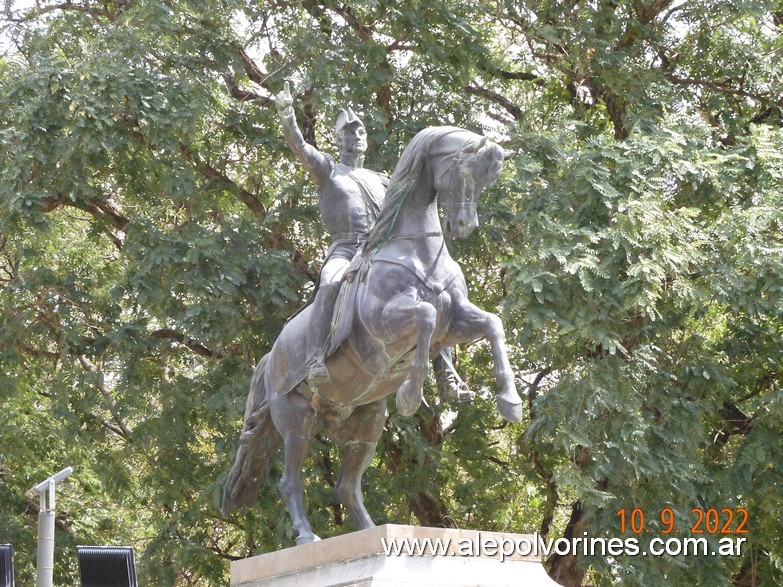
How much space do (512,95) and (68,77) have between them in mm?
5353

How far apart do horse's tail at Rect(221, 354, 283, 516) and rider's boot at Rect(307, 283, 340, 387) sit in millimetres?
962

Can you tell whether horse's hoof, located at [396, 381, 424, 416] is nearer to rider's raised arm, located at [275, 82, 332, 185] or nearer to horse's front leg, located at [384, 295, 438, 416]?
horse's front leg, located at [384, 295, 438, 416]

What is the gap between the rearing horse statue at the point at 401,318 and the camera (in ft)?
27.6

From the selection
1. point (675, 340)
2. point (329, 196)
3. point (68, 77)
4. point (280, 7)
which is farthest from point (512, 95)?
point (329, 196)

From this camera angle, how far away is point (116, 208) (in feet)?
55.7

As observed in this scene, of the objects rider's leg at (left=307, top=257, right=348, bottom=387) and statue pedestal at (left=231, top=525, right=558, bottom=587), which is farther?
rider's leg at (left=307, top=257, right=348, bottom=387)

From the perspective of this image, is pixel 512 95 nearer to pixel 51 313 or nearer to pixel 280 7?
pixel 280 7

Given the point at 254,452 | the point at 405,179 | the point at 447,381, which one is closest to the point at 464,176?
the point at 405,179

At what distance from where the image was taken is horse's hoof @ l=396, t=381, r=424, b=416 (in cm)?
830

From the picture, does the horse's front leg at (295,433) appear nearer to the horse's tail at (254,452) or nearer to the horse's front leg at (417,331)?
the horse's tail at (254,452)

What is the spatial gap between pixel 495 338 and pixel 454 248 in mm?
6610

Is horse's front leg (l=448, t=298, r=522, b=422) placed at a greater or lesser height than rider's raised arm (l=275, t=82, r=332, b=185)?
lesser

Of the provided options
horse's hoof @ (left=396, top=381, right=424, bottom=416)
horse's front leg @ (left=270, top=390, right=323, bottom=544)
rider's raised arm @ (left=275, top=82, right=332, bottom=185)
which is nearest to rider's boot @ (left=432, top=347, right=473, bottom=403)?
horse's hoof @ (left=396, top=381, right=424, bottom=416)
